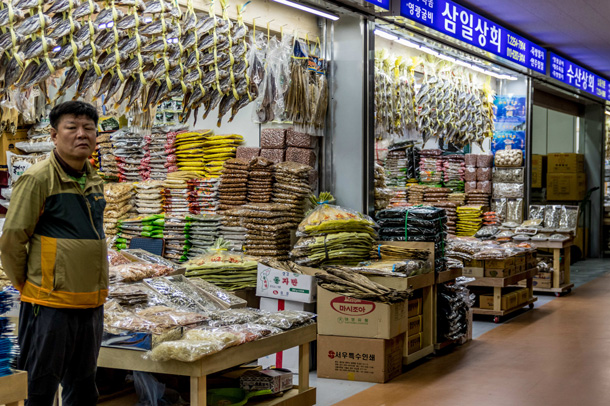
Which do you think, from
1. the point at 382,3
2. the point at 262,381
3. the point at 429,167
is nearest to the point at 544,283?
the point at 429,167

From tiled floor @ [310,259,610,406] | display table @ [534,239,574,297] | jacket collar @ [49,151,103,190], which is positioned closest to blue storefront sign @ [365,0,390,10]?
tiled floor @ [310,259,610,406]

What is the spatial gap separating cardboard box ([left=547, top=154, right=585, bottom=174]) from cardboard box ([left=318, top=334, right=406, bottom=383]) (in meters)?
10.9

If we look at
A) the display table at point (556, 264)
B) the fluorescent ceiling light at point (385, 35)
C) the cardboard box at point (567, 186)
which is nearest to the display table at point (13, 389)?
the fluorescent ceiling light at point (385, 35)

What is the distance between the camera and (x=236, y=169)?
6.45 meters

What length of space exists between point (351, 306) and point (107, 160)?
10.2 feet

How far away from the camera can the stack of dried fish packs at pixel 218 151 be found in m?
6.66

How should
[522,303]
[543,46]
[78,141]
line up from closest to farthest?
1. [78,141]
2. [522,303]
3. [543,46]

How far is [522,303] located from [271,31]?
449 centimetres

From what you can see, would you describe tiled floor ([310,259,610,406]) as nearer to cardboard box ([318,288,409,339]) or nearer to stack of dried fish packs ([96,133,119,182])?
cardboard box ([318,288,409,339])

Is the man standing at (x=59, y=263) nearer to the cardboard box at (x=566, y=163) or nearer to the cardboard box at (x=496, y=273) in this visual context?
the cardboard box at (x=496, y=273)

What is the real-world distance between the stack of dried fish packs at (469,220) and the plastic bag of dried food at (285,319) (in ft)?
20.9

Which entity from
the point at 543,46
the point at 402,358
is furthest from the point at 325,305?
the point at 543,46

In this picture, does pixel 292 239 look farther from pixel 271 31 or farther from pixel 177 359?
pixel 177 359

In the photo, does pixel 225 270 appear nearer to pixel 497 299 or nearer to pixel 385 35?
pixel 385 35
